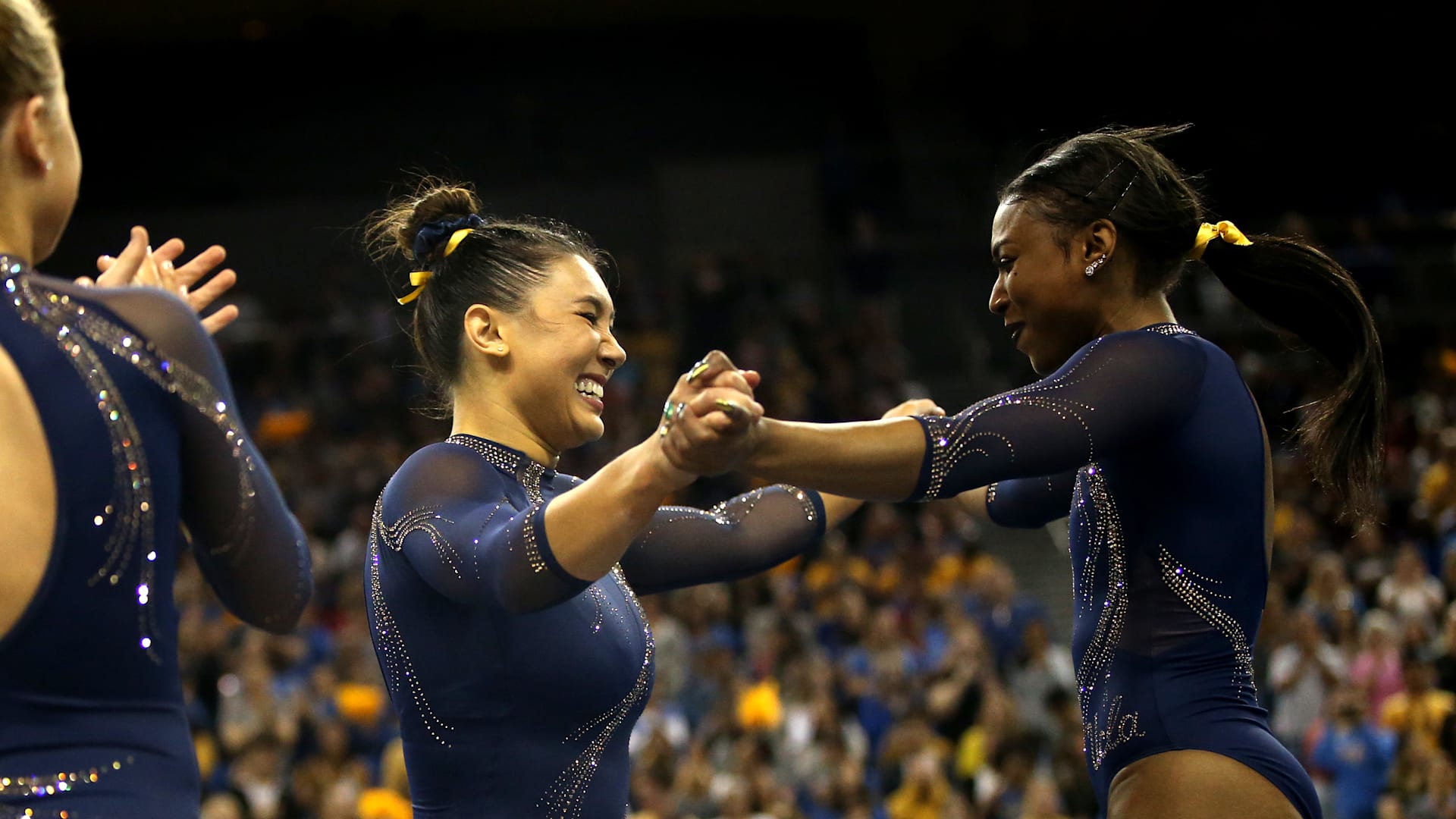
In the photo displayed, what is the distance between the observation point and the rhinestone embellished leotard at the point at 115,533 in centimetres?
144

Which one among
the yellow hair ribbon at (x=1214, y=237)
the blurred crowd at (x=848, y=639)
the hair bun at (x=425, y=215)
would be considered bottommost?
the blurred crowd at (x=848, y=639)

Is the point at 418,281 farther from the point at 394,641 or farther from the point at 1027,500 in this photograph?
the point at 1027,500

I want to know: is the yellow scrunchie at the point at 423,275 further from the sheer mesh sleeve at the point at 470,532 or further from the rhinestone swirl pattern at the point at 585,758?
the rhinestone swirl pattern at the point at 585,758

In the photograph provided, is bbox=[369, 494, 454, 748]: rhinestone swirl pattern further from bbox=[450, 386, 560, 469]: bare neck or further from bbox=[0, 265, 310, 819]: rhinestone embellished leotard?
bbox=[0, 265, 310, 819]: rhinestone embellished leotard

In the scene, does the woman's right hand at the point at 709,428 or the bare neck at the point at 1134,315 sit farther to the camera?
the bare neck at the point at 1134,315

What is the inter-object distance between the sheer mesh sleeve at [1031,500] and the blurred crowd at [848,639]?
9.23 feet

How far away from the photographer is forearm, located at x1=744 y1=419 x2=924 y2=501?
2.02 m

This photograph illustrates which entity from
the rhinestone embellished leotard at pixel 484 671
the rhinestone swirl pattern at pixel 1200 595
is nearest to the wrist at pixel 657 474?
the rhinestone embellished leotard at pixel 484 671

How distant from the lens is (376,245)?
2961mm

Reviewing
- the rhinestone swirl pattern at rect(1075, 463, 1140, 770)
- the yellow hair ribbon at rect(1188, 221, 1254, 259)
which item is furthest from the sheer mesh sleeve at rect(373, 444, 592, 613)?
the yellow hair ribbon at rect(1188, 221, 1254, 259)

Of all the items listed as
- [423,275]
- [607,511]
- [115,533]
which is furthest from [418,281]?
[115,533]

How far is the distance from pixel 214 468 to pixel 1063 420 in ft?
3.81

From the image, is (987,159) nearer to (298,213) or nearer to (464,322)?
(298,213)

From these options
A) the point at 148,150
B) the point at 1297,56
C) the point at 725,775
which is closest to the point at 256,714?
the point at 725,775
